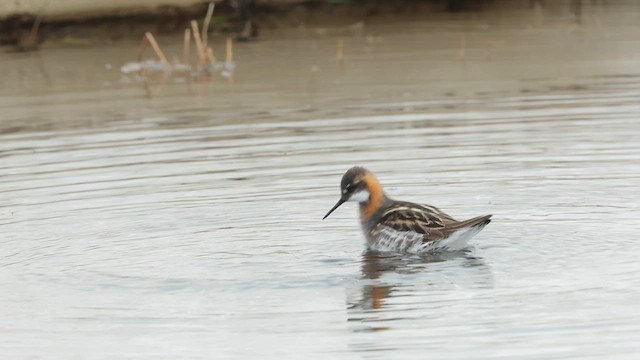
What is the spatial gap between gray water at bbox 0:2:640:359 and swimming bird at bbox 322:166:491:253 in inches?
6.3

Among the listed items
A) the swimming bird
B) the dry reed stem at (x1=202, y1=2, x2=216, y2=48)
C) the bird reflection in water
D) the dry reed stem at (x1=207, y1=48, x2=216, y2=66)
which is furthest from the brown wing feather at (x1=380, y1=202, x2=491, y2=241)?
the dry reed stem at (x1=202, y1=2, x2=216, y2=48)

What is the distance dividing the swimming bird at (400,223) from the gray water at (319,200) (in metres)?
0.16

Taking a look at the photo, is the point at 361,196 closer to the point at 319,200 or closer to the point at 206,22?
the point at 319,200

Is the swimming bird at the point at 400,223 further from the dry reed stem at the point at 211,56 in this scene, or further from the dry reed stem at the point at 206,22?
the dry reed stem at the point at 206,22

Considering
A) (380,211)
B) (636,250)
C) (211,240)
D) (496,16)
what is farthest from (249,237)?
(496,16)

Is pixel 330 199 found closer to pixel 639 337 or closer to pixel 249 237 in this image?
pixel 249 237

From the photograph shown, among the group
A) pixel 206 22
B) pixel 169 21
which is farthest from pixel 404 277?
pixel 169 21

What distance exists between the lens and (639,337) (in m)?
7.86

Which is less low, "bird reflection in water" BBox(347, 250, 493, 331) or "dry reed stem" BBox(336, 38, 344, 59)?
"bird reflection in water" BBox(347, 250, 493, 331)

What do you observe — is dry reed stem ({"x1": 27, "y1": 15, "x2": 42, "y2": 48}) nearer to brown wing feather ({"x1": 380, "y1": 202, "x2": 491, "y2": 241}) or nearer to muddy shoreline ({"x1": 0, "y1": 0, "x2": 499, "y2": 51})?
muddy shoreline ({"x1": 0, "y1": 0, "x2": 499, "y2": 51})

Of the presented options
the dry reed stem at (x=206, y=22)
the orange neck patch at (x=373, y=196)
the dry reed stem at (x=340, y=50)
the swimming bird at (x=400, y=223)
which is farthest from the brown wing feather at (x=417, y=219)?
the dry reed stem at (x=206, y=22)

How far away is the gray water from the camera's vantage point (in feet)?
27.4

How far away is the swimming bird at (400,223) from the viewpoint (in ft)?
33.5

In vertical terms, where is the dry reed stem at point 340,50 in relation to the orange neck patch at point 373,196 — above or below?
below
